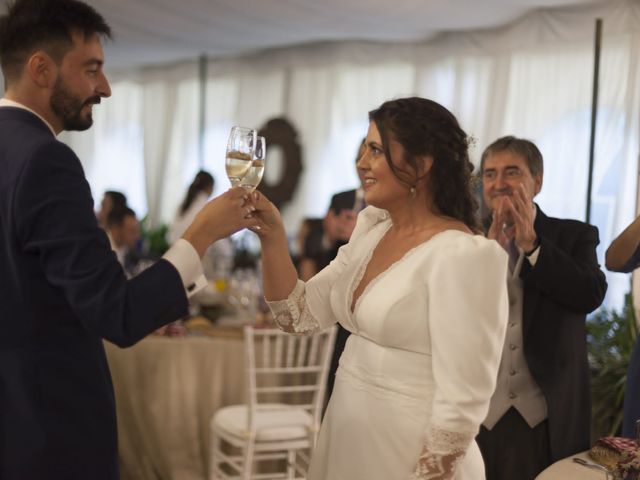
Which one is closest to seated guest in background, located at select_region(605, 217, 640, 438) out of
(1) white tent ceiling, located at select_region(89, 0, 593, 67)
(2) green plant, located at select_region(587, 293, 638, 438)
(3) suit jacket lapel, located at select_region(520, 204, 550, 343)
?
(3) suit jacket lapel, located at select_region(520, 204, 550, 343)

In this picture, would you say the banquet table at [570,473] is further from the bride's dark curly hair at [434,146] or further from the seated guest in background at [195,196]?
the seated guest in background at [195,196]

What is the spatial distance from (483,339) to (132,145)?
35.4 feet

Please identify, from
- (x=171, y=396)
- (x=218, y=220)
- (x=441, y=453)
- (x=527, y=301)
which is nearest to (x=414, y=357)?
(x=441, y=453)

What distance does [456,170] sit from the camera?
196 centimetres

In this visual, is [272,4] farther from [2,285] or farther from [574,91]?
[2,285]

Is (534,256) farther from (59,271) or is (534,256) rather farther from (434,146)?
(59,271)

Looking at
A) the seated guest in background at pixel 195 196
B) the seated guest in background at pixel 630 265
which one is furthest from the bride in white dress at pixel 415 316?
the seated guest in background at pixel 195 196

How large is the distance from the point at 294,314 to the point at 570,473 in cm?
77

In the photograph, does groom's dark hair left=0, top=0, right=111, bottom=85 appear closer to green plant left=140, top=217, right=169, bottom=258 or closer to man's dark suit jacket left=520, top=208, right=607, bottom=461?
man's dark suit jacket left=520, top=208, right=607, bottom=461

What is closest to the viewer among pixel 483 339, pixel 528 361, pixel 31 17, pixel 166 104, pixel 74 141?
pixel 483 339

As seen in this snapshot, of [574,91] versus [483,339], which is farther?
[574,91]

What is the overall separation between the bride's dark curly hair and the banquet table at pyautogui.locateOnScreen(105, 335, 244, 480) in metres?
2.75

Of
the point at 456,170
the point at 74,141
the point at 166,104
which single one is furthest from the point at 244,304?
the point at 74,141

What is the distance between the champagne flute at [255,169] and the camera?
1.98 meters
